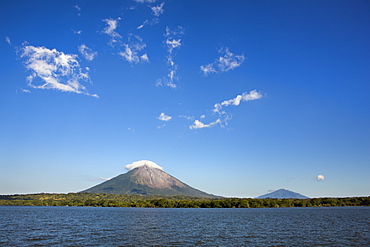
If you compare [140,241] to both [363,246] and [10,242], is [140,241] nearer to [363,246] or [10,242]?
[10,242]

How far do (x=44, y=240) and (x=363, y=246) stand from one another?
47.1 m

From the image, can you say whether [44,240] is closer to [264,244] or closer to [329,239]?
[264,244]

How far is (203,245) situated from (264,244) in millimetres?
9062

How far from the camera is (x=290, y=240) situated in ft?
141

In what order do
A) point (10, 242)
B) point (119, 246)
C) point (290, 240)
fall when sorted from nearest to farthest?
1. point (119, 246)
2. point (10, 242)
3. point (290, 240)

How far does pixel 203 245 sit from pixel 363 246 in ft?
73.5

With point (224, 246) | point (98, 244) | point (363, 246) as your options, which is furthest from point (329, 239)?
point (98, 244)

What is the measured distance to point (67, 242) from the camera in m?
40.1

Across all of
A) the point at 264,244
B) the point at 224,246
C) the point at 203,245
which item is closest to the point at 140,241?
the point at 203,245

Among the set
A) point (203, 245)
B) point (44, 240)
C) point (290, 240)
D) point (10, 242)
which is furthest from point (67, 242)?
point (290, 240)

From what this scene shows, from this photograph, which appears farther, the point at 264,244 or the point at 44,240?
the point at 44,240

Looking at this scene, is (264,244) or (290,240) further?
(290,240)

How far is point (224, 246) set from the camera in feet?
122

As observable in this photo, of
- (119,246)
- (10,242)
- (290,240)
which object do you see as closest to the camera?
(119,246)
